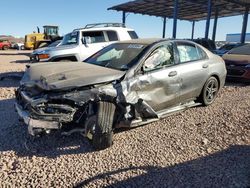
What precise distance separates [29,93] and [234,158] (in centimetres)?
326

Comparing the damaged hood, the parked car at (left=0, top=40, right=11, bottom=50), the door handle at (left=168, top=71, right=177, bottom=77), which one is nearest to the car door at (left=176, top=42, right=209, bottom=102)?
the door handle at (left=168, top=71, right=177, bottom=77)

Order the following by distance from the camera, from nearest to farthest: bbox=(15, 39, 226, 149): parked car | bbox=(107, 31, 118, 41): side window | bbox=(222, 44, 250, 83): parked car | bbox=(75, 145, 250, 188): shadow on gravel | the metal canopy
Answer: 1. bbox=(75, 145, 250, 188): shadow on gravel
2. bbox=(15, 39, 226, 149): parked car
3. bbox=(222, 44, 250, 83): parked car
4. bbox=(107, 31, 118, 41): side window
5. the metal canopy

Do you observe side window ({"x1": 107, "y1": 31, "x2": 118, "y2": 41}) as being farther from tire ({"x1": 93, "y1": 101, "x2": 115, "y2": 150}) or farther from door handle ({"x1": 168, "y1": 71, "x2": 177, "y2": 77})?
tire ({"x1": 93, "y1": 101, "x2": 115, "y2": 150})

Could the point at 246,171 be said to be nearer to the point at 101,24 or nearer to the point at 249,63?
the point at 249,63

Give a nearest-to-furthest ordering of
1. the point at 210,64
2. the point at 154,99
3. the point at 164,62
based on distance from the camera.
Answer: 1. the point at 154,99
2. the point at 164,62
3. the point at 210,64

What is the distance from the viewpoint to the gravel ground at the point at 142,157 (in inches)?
130

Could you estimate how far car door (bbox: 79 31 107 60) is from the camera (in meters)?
9.87

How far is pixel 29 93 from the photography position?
4.29m

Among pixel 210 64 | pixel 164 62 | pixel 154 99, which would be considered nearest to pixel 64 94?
pixel 154 99

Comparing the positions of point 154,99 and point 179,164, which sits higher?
point 154,99

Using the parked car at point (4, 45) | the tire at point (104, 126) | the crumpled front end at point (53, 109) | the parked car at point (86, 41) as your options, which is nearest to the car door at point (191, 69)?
the tire at point (104, 126)

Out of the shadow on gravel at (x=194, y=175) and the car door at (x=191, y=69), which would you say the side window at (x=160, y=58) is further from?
the shadow on gravel at (x=194, y=175)

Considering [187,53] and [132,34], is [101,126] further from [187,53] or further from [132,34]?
[132,34]

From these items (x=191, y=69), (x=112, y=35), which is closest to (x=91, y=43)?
(x=112, y=35)
